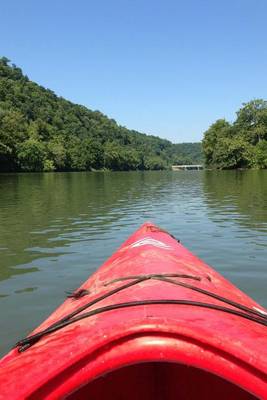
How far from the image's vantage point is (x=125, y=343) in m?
2.13

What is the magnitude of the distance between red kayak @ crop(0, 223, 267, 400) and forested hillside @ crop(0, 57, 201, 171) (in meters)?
81.3

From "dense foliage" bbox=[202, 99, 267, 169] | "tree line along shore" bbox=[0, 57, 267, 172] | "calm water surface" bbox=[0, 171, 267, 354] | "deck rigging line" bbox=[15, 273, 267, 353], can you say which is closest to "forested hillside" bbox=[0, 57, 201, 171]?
"tree line along shore" bbox=[0, 57, 267, 172]

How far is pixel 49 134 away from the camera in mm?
125938

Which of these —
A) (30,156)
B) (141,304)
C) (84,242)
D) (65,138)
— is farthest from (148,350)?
(65,138)

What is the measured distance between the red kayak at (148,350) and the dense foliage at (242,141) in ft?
298

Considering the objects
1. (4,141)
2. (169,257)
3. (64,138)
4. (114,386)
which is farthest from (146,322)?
(64,138)

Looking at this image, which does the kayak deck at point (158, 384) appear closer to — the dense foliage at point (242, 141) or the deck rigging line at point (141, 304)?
the deck rigging line at point (141, 304)

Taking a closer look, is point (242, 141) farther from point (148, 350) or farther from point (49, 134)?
point (148, 350)

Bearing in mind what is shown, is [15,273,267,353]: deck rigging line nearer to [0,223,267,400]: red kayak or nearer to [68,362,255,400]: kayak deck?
[0,223,267,400]: red kayak

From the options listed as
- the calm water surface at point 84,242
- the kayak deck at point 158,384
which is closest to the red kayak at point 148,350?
the kayak deck at point 158,384

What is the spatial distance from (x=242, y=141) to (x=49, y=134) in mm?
52485

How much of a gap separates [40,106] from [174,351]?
15518cm

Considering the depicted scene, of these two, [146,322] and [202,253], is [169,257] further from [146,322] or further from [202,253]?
[202,253]

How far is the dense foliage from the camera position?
94938mm
